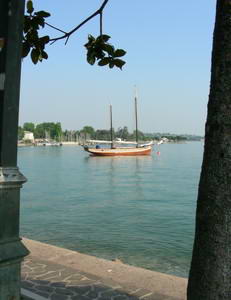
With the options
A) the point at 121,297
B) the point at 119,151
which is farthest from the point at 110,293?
the point at 119,151

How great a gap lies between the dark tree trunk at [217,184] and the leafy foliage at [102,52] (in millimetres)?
1163

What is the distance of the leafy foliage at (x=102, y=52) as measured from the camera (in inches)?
136

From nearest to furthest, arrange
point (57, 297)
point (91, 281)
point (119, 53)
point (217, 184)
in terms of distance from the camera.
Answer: point (217, 184) → point (119, 53) → point (57, 297) → point (91, 281)

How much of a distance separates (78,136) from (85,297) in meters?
179

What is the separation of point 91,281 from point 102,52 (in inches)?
121

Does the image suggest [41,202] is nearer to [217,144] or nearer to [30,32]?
[30,32]

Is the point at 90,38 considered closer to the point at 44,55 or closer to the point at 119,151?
the point at 44,55

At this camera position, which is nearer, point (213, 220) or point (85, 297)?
point (213, 220)

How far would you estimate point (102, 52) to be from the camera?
3652mm

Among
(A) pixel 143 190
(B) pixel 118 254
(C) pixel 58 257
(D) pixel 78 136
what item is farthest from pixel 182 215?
(D) pixel 78 136

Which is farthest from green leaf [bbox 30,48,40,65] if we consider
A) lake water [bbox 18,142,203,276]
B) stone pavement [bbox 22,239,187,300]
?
lake water [bbox 18,142,203,276]

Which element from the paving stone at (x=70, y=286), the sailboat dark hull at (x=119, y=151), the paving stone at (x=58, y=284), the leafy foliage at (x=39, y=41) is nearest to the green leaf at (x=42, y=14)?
the leafy foliage at (x=39, y=41)

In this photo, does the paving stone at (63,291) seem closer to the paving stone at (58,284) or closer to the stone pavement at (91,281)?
the stone pavement at (91,281)

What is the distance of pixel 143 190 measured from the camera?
2952 cm
